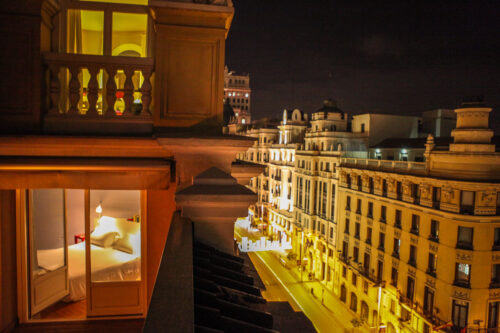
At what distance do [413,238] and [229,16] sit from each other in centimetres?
2273

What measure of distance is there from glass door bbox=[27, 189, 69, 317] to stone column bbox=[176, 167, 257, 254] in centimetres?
323

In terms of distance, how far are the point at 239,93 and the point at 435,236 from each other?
8303 cm

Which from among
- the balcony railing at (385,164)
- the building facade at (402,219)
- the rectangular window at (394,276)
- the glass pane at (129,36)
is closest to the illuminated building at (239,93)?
the building facade at (402,219)

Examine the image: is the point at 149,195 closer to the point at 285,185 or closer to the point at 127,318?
the point at 127,318

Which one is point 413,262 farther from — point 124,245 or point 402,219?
point 124,245

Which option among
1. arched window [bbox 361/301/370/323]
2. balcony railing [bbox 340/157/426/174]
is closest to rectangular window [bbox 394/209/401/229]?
balcony railing [bbox 340/157/426/174]

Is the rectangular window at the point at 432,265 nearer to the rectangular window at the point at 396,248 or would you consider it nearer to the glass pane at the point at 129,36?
the rectangular window at the point at 396,248

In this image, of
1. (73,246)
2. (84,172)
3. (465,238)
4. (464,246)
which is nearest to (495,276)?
(464,246)

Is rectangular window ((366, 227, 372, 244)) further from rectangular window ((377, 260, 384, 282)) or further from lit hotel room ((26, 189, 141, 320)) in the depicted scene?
lit hotel room ((26, 189, 141, 320))

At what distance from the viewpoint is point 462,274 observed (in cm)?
1928

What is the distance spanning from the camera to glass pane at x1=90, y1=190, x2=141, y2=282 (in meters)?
5.33

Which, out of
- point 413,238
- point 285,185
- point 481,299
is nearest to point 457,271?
point 481,299

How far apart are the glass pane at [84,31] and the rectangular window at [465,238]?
21084mm

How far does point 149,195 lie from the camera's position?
5.31m
